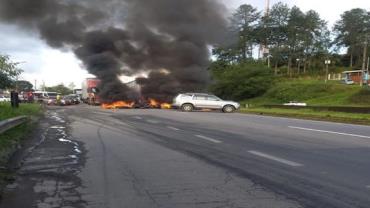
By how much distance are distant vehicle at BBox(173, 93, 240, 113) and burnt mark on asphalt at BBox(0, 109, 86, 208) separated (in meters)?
25.3

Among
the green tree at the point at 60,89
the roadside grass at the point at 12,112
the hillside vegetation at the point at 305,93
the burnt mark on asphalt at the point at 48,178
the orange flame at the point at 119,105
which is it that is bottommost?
the burnt mark on asphalt at the point at 48,178

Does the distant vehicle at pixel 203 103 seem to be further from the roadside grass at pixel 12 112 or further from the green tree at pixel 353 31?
the green tree at pixel 353 31

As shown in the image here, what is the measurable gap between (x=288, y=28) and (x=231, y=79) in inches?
1822

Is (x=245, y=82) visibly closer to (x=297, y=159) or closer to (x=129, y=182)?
(x=297, y=159)

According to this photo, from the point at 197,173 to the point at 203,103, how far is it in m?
30.3

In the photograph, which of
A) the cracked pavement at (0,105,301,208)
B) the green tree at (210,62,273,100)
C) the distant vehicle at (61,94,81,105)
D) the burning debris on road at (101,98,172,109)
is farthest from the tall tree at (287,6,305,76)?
the cracked pavement at (0,105,301,208)

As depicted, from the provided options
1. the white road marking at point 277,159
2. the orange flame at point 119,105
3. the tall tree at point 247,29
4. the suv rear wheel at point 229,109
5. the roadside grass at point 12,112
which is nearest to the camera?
the white road marking at point 277,159

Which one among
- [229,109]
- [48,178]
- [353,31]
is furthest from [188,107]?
[353,31]

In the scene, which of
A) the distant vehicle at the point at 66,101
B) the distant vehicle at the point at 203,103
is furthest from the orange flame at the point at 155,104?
the distant vehicle at the point at 66,101

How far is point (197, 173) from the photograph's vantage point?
27.6ft

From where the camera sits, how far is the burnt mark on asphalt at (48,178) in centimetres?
648

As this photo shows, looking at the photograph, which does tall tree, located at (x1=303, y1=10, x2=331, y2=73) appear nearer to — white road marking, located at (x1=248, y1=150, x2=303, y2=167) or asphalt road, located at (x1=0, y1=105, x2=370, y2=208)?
asphalt road, located at (x1=0, y1=105, x2=370, y2=208)

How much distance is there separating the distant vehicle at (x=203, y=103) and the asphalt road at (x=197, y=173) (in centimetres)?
2377

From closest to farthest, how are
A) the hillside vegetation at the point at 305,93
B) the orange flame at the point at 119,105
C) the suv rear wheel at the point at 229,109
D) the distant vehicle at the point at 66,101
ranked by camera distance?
the suv rear wheel at the point at 229,109 < the orange flame at the point at 119,105 < the hillside vegetation at the point at 305,93 < the distant vehicle at the point at 66,101
